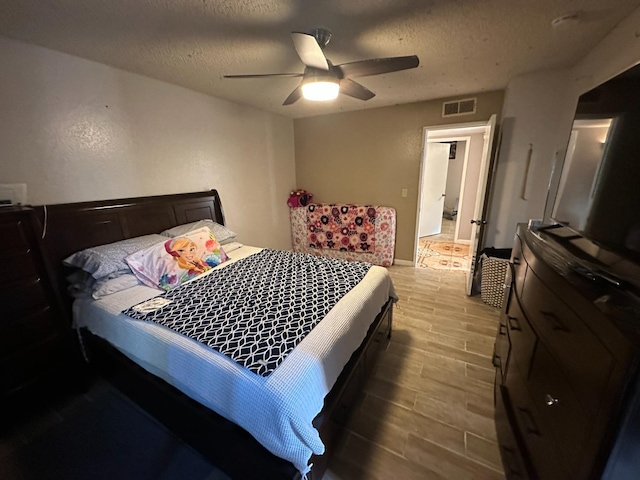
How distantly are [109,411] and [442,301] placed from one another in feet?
9.79

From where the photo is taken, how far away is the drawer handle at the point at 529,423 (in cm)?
95

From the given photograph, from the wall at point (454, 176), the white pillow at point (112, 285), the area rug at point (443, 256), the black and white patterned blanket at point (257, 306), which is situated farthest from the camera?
the wall at point (454, 176)

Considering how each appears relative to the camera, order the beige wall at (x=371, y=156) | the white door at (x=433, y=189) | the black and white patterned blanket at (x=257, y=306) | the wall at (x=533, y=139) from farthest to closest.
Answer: the white door at (x=433, y=189) → the beige wall at (x=371, y=156) → the wall at (x=533, y=139) → the black and white patterned blanket at (x=257, y=306)

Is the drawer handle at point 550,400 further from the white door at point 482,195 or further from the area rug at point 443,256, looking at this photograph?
the area rug at point 443,256

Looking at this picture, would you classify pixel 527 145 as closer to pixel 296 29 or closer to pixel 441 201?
pixel 296 29

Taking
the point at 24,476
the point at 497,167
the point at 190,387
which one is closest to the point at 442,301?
the point at 497,167

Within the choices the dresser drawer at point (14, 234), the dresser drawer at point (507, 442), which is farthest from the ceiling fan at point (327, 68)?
the dresser drawer at point (507, 442)

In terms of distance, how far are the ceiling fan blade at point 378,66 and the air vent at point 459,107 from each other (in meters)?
1.95

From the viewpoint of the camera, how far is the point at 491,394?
1.68 meters

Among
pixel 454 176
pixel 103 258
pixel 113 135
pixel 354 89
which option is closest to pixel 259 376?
pixel 103 258

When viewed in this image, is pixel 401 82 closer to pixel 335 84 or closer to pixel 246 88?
pixel 335 84

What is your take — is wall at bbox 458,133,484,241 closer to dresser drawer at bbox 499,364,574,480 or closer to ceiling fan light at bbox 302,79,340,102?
ceiling fan light at bbox 302,79,340,102

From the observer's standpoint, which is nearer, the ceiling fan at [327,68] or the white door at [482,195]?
the ceiling fan at [327,68]

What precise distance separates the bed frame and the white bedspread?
8cm
